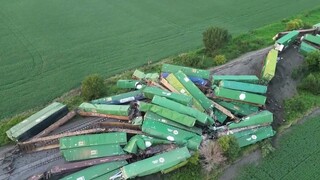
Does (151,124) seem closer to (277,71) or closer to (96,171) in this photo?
(96,171)

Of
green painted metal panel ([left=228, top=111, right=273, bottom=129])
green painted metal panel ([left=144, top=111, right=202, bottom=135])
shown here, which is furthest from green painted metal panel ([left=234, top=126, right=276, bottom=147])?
green painted metal panel ([left=144, top=111, right=202, bottom=135])

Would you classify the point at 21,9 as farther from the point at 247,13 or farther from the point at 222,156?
the point at 222,156

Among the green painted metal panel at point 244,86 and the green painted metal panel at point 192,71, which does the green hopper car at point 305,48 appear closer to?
the green painted metal panel at point 244,86

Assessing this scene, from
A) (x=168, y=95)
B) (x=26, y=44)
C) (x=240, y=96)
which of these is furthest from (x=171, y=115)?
(x=26, y=44)

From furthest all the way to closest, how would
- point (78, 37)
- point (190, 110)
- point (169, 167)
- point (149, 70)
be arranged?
point (78, 37)
point (149, 70)
point (190, 110)
point (169, 167)

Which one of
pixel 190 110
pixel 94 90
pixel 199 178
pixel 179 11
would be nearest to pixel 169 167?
pixel 199 178

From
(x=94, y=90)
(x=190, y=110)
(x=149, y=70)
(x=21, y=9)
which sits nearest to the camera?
(x=190, y=110)

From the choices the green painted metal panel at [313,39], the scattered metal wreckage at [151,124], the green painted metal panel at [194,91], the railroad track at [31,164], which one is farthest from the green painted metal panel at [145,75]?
the green painted metal panel at [313,39]
